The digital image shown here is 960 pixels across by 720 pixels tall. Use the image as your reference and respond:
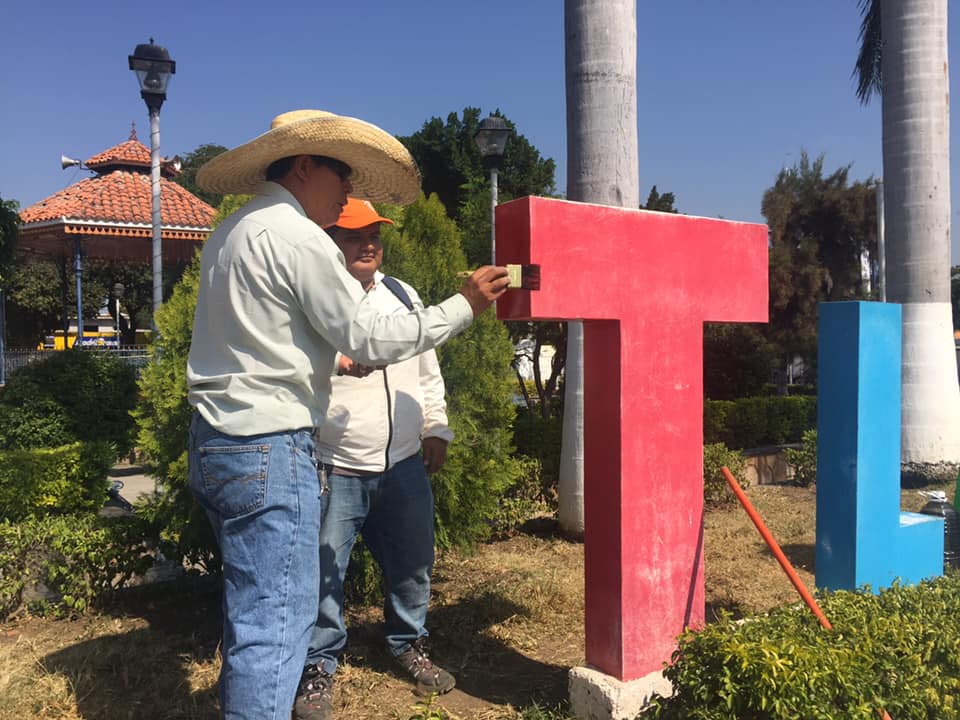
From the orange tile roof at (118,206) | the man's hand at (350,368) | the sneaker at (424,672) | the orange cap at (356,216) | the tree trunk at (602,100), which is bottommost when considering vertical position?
the sneaker at (424,672)

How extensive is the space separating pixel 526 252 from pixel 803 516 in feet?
17.7

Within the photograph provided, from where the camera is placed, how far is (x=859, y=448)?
3.41 meters

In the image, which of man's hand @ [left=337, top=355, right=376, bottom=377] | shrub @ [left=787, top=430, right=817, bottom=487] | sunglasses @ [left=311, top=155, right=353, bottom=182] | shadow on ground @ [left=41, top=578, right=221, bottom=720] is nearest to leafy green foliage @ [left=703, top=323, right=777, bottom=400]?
shrub @ [left=787, top=430, right=817, bottom=487]

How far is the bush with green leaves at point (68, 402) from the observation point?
632 cm

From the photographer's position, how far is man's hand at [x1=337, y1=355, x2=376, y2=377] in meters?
3.05

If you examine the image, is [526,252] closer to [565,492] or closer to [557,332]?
[565,492]

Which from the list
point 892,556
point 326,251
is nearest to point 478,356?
point 892,556

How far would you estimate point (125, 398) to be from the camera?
691 centimetres

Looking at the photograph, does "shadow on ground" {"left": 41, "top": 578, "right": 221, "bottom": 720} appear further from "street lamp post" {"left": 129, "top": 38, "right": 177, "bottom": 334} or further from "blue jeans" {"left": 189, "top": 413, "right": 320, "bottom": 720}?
"street lamp post" {"left": 129, "top": 38, "right": 177, "bottom": 334}

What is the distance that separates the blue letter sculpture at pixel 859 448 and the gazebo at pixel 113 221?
36.1 ft

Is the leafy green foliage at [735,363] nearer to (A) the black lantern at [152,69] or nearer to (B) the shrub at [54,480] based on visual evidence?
(A) the black lantern at [152,69]

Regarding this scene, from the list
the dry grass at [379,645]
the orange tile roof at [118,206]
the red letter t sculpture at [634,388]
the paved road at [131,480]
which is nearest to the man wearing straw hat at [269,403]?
the red letter t sculpture at [634,388]

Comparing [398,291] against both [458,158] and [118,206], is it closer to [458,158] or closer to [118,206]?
[118,206]

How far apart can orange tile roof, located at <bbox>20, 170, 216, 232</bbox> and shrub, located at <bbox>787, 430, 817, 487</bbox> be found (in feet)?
33.3
